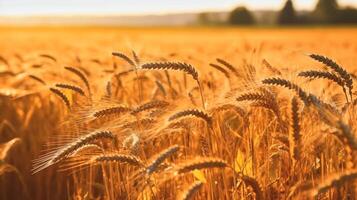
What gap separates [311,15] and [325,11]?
70.9 inches

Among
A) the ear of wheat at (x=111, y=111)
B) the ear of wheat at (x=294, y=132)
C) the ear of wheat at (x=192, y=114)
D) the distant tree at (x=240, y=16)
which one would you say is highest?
the distant tree at (x=240, y=16)

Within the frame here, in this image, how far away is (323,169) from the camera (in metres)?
2.36

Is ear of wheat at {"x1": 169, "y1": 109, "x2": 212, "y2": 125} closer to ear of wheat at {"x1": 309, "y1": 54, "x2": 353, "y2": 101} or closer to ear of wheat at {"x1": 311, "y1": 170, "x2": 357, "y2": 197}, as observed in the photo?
ear of wheat at {"x1": 309, "y1": 54, "x2": 353, "y2": 101}

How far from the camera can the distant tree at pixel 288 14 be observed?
63000mm

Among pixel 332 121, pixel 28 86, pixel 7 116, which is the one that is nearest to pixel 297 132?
pixel 332 121

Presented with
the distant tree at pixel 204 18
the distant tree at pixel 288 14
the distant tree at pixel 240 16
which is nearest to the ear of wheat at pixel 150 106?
the distant tree at pixel 288 14

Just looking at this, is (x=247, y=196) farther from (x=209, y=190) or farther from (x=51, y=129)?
(x=51, y=129)

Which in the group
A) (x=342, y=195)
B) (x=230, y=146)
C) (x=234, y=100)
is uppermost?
(x=234, y=100)

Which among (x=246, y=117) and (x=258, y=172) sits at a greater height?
(x=246, y=117)

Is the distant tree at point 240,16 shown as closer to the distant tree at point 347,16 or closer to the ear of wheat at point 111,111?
the distant tree at point 347,16

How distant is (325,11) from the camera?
66688mm

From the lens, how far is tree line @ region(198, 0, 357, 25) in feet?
206

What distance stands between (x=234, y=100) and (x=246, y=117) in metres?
0.25

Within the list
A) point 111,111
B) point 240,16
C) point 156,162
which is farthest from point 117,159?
point 240,16
